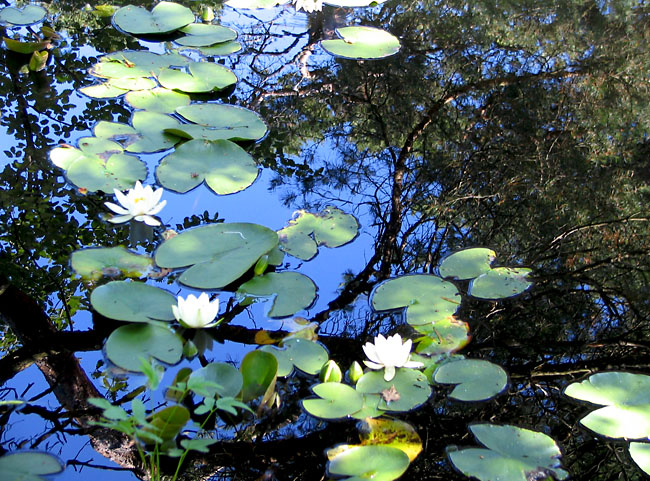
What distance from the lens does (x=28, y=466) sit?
3.18 feet

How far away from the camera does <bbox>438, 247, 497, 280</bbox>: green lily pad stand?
1.50 meters

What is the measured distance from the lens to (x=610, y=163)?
201cm

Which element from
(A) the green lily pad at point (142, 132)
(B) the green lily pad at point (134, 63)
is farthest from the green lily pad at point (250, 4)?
(A) the green lily pad at point (142, 132)

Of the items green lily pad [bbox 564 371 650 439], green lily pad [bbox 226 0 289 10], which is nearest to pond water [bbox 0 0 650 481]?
green lily pad [bbox 564 371 650 439]

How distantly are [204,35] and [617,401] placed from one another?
7.38 ft

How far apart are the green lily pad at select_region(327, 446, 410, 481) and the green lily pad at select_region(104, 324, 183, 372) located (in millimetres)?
391

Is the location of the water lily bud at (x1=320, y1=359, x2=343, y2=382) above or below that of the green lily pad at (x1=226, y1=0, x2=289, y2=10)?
below

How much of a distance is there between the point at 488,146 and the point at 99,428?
1.55 meters

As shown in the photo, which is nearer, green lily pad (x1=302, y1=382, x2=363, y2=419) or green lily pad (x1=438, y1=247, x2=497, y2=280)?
green lily pad (x1=302, y1=382, x2=363, y2=419)

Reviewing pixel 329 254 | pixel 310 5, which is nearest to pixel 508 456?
pixel 329 254

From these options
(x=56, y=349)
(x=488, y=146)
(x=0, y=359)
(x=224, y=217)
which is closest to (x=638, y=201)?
(x=488, y=146)

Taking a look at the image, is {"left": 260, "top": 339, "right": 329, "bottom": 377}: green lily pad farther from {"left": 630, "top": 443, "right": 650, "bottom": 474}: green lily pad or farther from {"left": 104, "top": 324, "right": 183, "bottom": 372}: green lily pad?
{"left": 630, "top": 443, "right": 650, "bottom": 474}: green lily pad

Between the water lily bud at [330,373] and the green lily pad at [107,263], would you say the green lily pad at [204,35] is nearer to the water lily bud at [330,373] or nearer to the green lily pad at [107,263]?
the green lily pad at [107,263]

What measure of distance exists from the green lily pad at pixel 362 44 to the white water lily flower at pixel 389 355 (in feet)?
5.32
